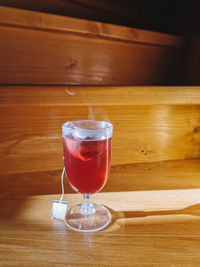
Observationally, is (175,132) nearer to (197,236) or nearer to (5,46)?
(197,236)

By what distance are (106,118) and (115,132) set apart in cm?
→ 7

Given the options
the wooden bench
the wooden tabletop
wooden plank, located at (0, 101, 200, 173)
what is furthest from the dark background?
the wooden tabletop

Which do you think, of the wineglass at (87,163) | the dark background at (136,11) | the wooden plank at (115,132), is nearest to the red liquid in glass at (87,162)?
the wineglass at (87,163)

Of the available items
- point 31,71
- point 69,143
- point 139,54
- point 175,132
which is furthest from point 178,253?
point 139,54

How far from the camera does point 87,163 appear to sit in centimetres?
58

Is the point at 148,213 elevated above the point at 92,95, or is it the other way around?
the point at 92,95

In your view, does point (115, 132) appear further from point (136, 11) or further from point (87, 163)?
point (136, 11)

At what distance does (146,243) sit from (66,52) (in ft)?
2.68

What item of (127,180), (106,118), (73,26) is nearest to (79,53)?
(73,26)

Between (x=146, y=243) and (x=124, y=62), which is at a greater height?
(x=124, y=62)

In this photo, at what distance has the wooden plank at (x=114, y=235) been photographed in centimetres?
49

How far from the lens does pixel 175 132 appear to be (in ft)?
3.49

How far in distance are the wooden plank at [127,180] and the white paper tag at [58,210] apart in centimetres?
12

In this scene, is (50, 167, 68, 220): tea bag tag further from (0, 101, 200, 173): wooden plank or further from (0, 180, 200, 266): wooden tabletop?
(0, 101, 200, 173): wooden plank
